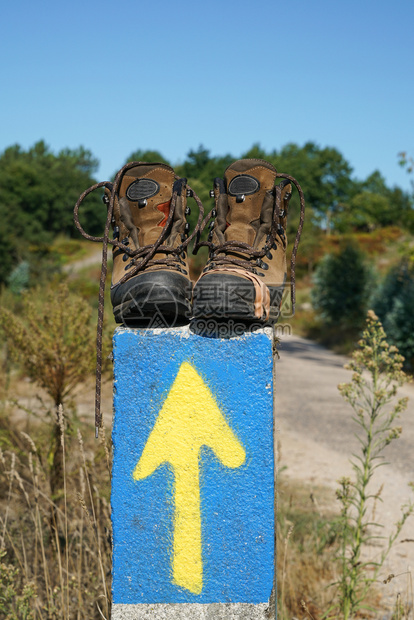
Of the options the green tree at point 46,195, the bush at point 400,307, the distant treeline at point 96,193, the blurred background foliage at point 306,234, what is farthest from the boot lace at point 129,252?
the green tree at point 46,195

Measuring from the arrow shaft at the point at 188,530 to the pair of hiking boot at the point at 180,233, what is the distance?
0.44m

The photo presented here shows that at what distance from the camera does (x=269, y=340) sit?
1466 millimetres

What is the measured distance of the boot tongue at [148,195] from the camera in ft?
5.53

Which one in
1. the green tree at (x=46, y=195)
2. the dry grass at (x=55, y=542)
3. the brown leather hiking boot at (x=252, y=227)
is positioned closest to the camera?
the brown leather hiking boot at (x=252, y=227)

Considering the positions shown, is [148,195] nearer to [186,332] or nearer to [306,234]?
[186,332]

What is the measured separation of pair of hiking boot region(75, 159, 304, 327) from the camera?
4.98ft

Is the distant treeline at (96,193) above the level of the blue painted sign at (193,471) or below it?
above

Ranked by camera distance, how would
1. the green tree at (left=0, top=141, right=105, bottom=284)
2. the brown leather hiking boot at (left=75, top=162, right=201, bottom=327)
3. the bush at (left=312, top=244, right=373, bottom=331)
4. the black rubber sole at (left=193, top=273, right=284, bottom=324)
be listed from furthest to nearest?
the green tree at (left=0, top=141, right=105, bottom=284) → the bush at (left=312, top=244, right=373, bottom=331) → the brown leather hiking boot at (left=75, top=162, right=201, bottom=327) → the black rubber sole at (left=193, top=273, right=284, bottom=324)

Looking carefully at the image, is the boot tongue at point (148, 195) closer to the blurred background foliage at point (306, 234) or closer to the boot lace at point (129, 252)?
the boot lace at point (129, 252)

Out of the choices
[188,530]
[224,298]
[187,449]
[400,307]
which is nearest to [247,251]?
[224,298]

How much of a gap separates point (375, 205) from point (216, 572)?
165ft

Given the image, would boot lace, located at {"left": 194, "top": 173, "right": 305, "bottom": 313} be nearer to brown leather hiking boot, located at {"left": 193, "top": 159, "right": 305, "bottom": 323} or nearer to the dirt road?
brown leather hiking boot, located at {"left": 193, "top": 159, "right": 305, "bottom": 323}

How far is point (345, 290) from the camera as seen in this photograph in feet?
58.4

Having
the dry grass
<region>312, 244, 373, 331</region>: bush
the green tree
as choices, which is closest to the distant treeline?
the green tree
